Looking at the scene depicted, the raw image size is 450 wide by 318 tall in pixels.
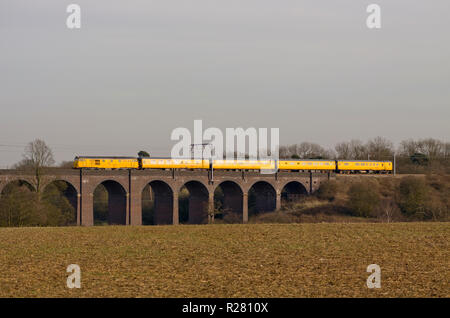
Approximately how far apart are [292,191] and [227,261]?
57.4 m

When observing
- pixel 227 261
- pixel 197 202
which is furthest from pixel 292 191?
pixel 227 261

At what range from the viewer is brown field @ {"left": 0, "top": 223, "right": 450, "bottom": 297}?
39.9 ft

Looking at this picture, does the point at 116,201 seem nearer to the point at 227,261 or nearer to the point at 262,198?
the point at 262,198

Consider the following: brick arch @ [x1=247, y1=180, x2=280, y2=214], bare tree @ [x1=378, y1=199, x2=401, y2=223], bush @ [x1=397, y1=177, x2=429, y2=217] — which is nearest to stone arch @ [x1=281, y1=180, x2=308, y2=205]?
brick arch @ [x1=247, y1=180, x2=280, y2=214]

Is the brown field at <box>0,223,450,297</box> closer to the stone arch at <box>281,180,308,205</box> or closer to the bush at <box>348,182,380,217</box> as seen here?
the bush at <box>348,182,380,217</box>

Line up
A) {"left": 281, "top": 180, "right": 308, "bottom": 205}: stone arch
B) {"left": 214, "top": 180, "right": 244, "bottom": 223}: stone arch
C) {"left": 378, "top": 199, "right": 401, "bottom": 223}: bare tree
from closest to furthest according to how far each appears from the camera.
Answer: {"left": 378, "top": 199, "right": 401, "bottom": 223}: bare tree → {"left": 214, "top": 180, "right": 244, "bottom": 223}: stone arch → {"left": 281, "top": 180, "right": 308, "bottom": 205}: stone arch

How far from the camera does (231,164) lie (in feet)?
219

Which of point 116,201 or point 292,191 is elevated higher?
point 292,191

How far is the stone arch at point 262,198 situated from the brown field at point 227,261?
1751 inches

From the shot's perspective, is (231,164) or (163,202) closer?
(163,202)

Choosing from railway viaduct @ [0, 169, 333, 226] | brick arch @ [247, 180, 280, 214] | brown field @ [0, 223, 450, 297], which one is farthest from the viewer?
brick arch @ [247, 180, 280, 214]

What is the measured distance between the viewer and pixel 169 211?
62.2 meters

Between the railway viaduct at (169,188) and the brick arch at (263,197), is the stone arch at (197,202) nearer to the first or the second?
the railway viaduct at (169,188)

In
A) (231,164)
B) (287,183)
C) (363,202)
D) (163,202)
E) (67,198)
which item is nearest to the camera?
(363,202)
